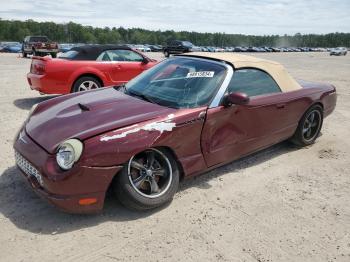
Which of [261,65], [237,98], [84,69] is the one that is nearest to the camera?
[237,98]

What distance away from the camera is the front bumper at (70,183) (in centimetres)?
306

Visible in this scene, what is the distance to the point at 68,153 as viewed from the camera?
3.13m

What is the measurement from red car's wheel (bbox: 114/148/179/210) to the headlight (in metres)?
0.44

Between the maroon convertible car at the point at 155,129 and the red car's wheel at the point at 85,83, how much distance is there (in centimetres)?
365

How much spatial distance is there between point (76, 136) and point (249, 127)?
213 cm

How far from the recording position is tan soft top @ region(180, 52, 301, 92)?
458 centimetres

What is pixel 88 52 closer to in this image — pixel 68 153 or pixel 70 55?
pixel 70 55

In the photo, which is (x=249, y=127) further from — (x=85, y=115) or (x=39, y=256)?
(x=39, y=256)

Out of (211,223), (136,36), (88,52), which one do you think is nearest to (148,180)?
(211,223)

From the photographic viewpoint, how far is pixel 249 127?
14.5 ft

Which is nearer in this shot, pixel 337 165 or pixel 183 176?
pixel 183 176

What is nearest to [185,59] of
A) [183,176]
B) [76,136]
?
[183,176]

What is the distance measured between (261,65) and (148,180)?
2346 millimetres

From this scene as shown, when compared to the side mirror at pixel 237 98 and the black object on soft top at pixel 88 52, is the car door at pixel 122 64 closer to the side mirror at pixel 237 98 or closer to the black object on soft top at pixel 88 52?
the black object on soft top at pixel 88 52
